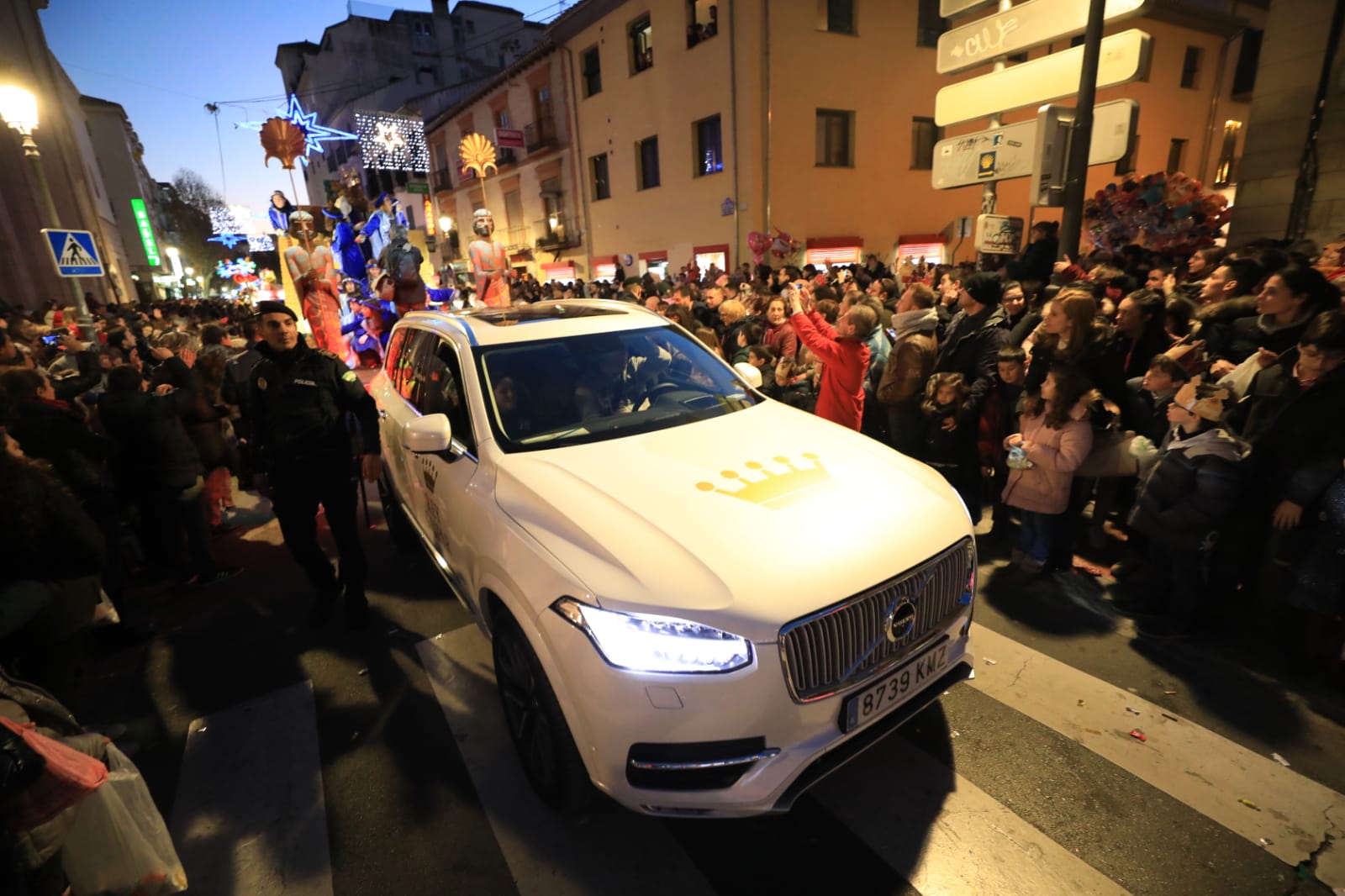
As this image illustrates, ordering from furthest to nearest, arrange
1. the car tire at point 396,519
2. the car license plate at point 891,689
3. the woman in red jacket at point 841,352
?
the car tire at point 396,519
the woman in red jacket at point 841,352
the car license plate at point 891,689

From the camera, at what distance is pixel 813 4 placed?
15.0 metres

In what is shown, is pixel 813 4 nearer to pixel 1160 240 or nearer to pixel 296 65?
pixel 1160 240

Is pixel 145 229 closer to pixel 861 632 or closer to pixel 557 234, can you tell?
pixel 557 234

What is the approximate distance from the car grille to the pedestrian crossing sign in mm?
11810

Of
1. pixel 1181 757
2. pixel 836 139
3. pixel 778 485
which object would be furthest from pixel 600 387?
pixel 836 139

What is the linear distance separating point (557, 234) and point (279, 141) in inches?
560

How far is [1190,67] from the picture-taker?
21891 millimetres

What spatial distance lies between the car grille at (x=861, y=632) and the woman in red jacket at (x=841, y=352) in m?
2.46

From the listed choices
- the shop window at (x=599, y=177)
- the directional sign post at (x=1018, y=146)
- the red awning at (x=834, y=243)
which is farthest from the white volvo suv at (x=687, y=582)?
the shop window at (x=599, y=177)

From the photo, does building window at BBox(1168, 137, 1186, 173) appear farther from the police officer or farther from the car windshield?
the police officer

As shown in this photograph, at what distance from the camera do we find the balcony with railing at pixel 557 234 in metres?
23.0

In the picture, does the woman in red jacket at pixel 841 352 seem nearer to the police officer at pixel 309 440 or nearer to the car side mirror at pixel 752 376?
the car side mirror at pixel 752 376

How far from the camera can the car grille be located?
6.64 feet

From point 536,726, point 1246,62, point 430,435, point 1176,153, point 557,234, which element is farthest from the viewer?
point 557,234
